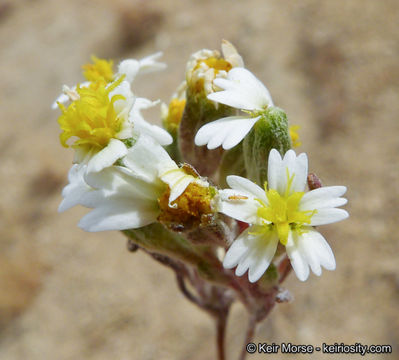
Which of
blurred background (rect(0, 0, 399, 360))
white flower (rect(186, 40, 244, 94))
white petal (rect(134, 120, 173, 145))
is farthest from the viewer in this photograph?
blurred background (rect(0, 0, 399, 360))

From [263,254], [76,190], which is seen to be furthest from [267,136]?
[76,190]

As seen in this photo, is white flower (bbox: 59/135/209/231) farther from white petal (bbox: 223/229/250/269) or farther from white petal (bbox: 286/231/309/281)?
white petal (bbox: 286/231/309/281)

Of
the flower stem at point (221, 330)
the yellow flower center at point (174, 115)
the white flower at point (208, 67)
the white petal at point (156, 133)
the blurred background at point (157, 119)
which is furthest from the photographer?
the blurred background at point (157, 119)

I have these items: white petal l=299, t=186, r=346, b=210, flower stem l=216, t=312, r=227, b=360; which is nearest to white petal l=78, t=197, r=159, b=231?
white petal l=299, t=186, r=346, b=210

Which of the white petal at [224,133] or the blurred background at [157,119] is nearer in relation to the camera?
the white petal at [224,133]

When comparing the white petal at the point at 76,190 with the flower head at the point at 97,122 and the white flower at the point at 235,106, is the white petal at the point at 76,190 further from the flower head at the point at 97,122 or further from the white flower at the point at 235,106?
the white flower at the point at 235,106

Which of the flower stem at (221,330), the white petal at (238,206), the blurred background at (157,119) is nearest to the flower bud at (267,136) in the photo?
the white petal at (238,206)

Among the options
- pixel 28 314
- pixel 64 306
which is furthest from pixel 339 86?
pixel 28 314
